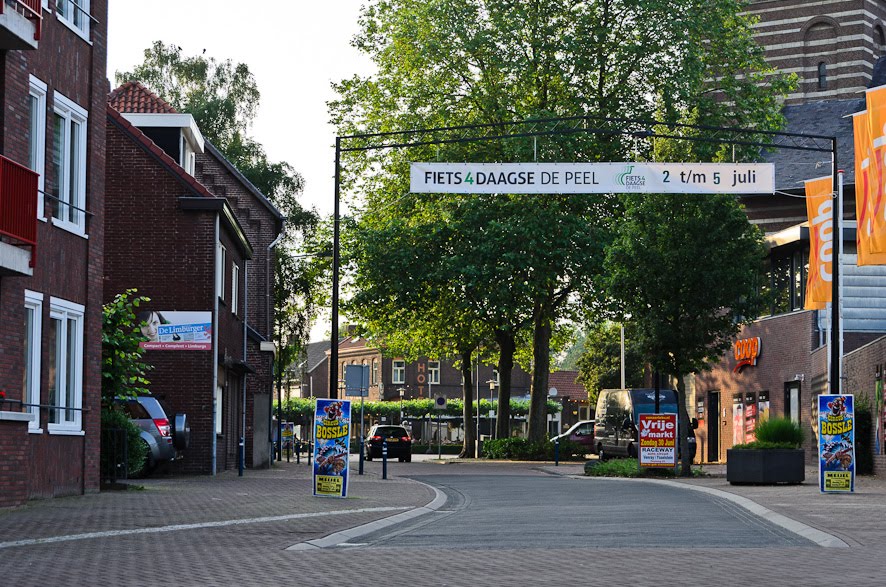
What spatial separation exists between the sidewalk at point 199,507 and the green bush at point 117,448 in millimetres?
520

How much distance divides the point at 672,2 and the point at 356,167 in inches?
473


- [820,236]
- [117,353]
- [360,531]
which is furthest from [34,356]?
[820,236]

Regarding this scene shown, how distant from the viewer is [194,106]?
187 ft

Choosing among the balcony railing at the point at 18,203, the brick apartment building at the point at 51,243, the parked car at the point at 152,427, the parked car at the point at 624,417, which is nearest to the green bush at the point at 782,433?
the parked car at the point at 152,427

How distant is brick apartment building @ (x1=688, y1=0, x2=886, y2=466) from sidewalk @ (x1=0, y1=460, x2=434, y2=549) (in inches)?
556

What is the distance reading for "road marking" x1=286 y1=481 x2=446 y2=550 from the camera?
13384mm

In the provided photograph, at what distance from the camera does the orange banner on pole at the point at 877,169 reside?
78.9ft

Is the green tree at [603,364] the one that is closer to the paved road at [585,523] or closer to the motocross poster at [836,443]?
the motocross poster at [836,443]

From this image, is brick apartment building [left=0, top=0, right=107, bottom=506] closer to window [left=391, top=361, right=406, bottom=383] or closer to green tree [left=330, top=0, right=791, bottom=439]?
green tree [left=330, top=0, right=791, bottom=439]

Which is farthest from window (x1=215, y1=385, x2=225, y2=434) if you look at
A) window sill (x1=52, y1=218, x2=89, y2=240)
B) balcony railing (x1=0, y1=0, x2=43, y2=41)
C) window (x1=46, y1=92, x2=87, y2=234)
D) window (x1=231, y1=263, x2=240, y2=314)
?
balcony railing (x1=0, y1=0, x2=43, y2=41)

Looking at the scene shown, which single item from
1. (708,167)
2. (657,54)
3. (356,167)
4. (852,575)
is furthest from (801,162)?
(852,575)

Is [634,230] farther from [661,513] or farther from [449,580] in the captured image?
[449,580]

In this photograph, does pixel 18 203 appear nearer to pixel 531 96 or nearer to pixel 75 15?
pixel 75 15

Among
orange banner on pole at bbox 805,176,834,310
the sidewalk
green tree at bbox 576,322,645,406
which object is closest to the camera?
the sidewalk
